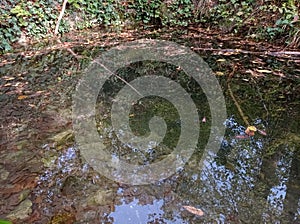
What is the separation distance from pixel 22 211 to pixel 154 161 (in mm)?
1037

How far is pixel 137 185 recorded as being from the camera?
6.74ft

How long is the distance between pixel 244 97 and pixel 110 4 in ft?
18.8

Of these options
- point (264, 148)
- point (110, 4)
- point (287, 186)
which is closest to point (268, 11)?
point (110, 4)

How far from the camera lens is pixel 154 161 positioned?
231 centimetres

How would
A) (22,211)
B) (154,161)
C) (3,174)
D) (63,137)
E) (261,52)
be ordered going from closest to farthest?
(22,211) < (3,174) < (154,161) < (63,137) < (261,52)

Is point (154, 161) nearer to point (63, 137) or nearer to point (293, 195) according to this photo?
point (63, 137)

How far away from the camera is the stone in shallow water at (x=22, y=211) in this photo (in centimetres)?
175

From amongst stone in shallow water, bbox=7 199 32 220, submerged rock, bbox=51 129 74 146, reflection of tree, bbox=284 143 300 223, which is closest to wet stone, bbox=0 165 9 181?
stone in shallow water, bbox=7 199 32 220

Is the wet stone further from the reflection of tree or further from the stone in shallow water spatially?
the reflection of tree

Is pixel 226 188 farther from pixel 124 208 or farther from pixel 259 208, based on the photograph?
pixel 124 208

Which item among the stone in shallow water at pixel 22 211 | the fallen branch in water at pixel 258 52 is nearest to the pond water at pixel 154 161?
the stone in shallow water at pixel 22 211

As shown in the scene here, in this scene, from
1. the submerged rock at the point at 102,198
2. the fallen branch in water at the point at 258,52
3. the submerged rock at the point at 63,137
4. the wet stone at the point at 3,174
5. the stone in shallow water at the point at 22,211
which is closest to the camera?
the stone in shallow water at the point at 22,211

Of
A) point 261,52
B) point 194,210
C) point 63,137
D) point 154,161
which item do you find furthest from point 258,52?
point 194,210

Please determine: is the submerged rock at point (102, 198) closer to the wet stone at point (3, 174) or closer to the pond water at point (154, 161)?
the pond water at point (154, 161)
